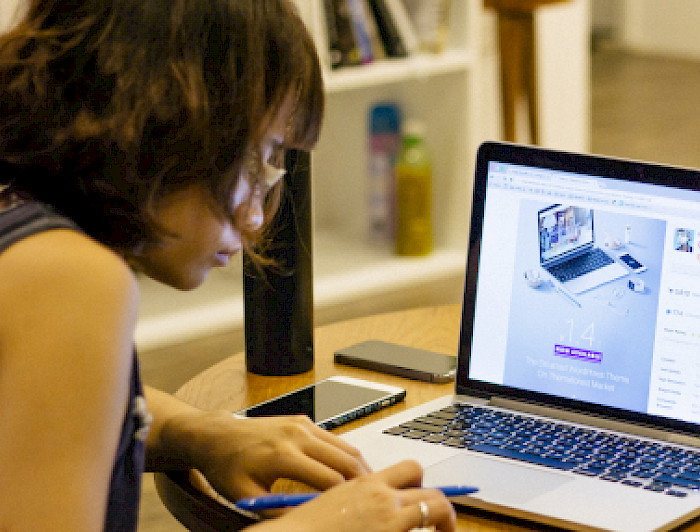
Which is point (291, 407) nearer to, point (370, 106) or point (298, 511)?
point (298, 511)

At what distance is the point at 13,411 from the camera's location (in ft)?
2.41

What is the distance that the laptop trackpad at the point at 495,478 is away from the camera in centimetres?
90

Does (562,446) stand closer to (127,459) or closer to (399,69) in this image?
(127,459)

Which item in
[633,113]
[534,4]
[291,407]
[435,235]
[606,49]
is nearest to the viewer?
[291,407]

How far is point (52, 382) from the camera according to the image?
2.41 feet

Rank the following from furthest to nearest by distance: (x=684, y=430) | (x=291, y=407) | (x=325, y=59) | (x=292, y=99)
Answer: (x=325, y=59) → (x=291, y=407) → (x=684, y=430) → (x=292, y=99)

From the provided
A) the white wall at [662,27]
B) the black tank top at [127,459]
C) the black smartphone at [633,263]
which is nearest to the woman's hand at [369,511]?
the black tank top at [127,459]

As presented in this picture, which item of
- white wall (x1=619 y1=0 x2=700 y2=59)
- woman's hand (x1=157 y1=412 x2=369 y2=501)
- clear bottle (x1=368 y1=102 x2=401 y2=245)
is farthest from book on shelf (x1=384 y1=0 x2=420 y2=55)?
white wall (x1=619 y1=0 x2=700 y2=59)

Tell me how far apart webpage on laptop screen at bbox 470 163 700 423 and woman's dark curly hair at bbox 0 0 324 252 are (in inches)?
13.9

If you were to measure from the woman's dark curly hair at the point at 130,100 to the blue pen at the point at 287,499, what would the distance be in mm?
229

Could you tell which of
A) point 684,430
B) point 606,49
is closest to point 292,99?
point 684,430

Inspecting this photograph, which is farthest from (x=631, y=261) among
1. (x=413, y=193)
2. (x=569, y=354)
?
(x=413, y=193)

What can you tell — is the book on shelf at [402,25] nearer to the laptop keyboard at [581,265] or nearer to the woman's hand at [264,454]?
the laptop keyboard at [581,265]

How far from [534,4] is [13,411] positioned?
220 cm
